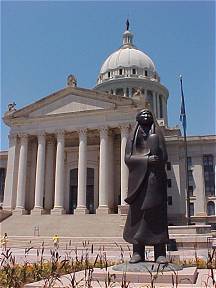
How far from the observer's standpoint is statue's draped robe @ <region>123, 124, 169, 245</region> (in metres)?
9.23

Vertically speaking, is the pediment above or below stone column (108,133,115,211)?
above

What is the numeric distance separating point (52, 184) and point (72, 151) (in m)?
6.10

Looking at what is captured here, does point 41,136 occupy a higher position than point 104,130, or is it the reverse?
point 104,130

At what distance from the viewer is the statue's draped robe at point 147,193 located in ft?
30.3

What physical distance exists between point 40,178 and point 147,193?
3889 centimetres

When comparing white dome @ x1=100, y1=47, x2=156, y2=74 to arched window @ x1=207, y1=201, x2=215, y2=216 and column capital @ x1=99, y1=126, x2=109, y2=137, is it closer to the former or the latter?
arched window @ x1=207, y1=201, x2=215, y2=216

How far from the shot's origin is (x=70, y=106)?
48.9 meters

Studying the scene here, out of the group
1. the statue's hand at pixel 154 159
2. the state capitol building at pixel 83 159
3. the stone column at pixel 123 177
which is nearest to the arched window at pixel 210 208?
the state capitol building at pixel 83 159

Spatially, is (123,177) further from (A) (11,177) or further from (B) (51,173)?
(A) (11,177)

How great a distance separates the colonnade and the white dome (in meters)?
35.4

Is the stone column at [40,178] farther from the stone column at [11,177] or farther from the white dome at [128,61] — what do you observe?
the white dome at [128,61]

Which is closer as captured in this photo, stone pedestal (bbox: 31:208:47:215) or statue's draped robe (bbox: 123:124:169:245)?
statue's draped robe (bbox: 123:124:169:245)

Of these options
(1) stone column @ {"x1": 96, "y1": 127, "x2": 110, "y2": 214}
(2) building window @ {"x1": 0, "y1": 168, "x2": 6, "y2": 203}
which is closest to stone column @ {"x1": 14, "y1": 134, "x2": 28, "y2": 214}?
(1) stone column @ {"x1": 96, "y1": 127, "x2": 110, "y2": 214}

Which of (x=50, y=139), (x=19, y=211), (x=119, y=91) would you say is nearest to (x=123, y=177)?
(x=50, y=139)
